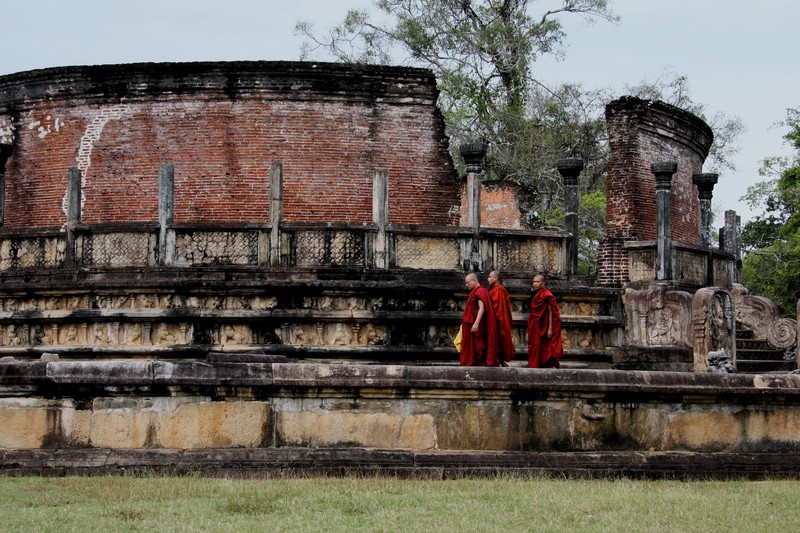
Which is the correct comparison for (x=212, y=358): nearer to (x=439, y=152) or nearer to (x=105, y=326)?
(x=105, y=326)

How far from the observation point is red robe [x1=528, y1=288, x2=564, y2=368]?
1159 centimetres

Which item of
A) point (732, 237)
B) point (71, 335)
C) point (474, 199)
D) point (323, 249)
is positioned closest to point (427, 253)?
point (474, 199)

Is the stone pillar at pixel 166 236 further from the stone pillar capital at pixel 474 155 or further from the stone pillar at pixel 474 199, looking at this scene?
the stone pillar capital at pixel 474 155

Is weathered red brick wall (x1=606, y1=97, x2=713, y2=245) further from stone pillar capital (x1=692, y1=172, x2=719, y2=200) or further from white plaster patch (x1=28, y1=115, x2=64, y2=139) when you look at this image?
white plaster patch (x1=28, y1=115, x2=64, y2=139)

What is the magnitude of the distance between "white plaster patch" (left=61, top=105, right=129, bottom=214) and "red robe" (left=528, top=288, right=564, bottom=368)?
7517mm

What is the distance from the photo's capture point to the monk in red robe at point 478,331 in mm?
10977

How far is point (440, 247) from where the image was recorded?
1338 cm

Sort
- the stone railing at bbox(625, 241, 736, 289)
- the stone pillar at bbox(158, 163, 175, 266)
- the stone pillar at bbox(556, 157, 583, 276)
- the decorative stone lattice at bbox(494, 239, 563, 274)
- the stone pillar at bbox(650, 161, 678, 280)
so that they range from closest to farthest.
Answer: the stone pillar at bbox(158, 163, 175, 266) → the decorative stone lattice at bbox(494, 239, 563, 274) → the stone pillar at bbox(556, 157, 583, 276) → the stone pillar at bbox(650, 161, 678, 280) → the stone railing at bbox(625, 241, 736, 289)

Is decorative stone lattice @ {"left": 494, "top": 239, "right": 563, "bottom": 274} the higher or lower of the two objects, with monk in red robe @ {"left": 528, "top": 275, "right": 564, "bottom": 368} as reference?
higher

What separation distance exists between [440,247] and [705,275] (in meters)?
4.54

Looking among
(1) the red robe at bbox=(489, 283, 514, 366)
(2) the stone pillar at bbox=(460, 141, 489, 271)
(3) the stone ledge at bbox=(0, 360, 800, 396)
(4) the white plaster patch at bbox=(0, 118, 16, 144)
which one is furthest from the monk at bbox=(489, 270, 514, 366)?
(4) the white plaster patch at bbox=(0, 118, 16, 144)

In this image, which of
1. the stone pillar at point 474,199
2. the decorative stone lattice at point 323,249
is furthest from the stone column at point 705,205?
the decorative stone lattice at point 323,249

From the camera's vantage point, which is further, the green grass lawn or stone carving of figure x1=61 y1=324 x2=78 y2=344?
stone carving of figure x1=61 y1=324 x2=78 y2=344

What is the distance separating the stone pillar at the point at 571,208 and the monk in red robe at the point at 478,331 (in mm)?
3188
